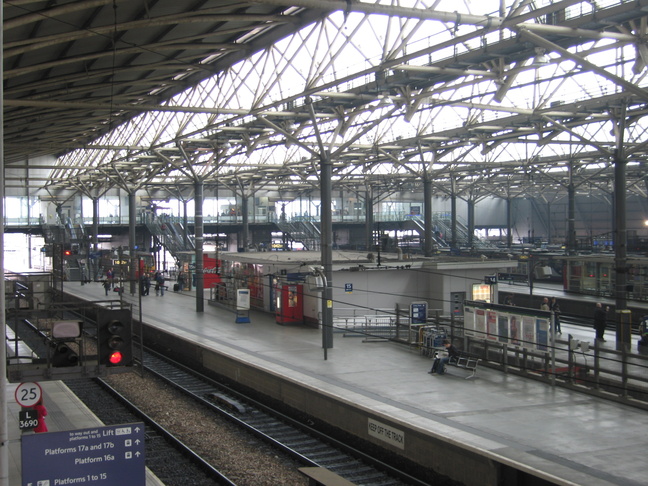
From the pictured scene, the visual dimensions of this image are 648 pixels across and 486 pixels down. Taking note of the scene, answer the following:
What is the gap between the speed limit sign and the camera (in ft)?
33.6

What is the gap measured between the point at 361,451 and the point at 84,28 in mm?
9903

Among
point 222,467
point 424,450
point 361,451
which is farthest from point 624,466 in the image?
point 222,467

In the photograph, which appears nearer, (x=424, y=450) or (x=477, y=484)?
(x=477, y=484)

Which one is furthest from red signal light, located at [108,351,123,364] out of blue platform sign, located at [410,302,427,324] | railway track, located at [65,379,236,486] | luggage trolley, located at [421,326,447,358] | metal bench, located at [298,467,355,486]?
blue platform sign, located at [410,302,427,324]

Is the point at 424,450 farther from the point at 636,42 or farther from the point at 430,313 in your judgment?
the point at 430,313

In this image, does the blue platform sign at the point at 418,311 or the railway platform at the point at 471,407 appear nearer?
the railway platform at the point at 471,407

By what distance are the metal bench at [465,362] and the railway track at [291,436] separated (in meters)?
4.60

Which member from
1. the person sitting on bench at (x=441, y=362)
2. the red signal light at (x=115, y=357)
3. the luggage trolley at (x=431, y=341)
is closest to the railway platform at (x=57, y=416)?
the red signal light at (x=115, y=357)

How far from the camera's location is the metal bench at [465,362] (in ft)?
53.9

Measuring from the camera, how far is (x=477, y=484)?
10164mm

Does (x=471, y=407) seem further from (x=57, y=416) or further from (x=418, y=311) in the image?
(x=57, y=416)

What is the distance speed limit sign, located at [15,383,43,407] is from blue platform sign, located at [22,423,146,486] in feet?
13.4

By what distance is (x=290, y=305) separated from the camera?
2578 centimetres

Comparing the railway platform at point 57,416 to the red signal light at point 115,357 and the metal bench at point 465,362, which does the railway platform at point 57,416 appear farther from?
the metal bench at point 465,362
